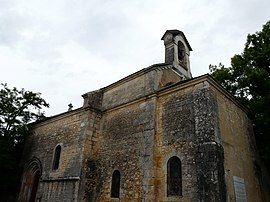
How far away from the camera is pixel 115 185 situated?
1082 centimetres

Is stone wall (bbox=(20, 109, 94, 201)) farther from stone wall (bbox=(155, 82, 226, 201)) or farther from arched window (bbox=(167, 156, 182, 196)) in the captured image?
arched window (bbox=(167, 156, 182, 196))

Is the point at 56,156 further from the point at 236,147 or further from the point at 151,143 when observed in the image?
the point at 236,147

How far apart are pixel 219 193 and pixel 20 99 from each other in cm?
1252

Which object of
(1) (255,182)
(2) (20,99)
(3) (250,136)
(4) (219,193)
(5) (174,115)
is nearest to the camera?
(4) (219,193)

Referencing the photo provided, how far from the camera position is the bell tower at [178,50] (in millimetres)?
13344

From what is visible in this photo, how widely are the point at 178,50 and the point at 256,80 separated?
459 centimetres

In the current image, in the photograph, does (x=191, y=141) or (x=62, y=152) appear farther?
(x=62, y=152)

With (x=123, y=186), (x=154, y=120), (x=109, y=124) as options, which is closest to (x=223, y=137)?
(x=154, y=120)

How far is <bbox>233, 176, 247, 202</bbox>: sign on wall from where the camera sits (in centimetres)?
867

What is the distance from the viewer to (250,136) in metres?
11.9

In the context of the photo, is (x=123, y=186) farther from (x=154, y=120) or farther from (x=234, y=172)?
(x=234, y=172)

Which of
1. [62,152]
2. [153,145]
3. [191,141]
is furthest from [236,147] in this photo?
[62,152]

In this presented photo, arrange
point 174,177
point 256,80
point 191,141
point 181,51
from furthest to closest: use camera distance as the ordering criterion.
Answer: point 181,51, point 256,80, point 174,177, point 191,141

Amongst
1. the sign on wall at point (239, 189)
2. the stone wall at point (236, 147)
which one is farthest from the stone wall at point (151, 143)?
the sign on wall at point (239, 189)
